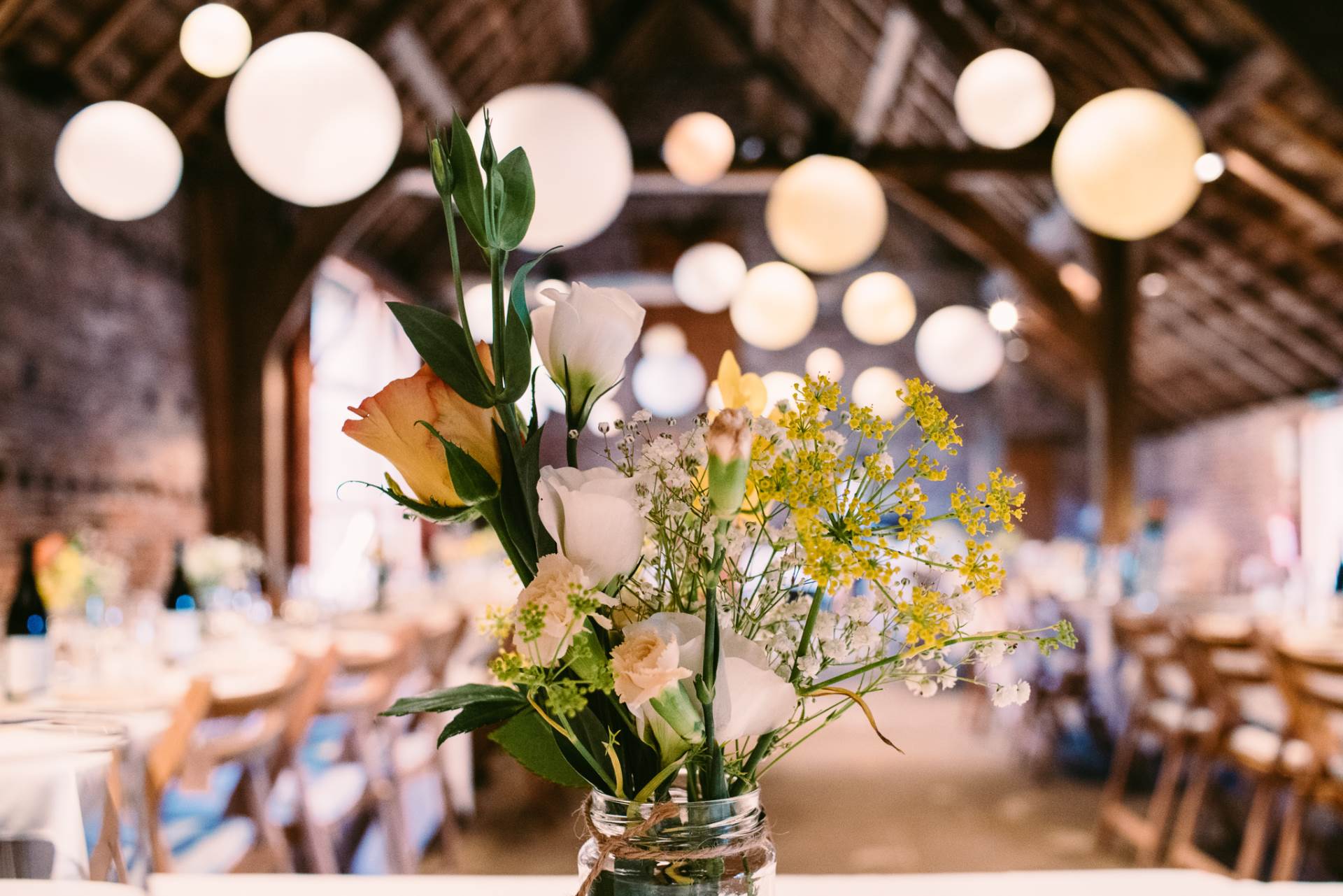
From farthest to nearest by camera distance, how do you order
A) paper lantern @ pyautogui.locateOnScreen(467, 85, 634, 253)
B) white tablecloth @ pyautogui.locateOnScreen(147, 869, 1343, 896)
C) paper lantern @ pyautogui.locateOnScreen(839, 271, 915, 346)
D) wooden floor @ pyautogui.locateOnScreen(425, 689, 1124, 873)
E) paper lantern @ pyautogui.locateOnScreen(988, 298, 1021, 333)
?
paper lantern @ pyautogui.locateOnScreen(839, 271, 915, 346) < wooden floor @ pyautogui.locateOnScreen(425, 689, 1124, 873) < paper lantern @ pyautogui.locateOnScreen(988, 298, 1021, 333) < paper lantern @ pyautogui.locateOnScreen(467, 85, 634, 253) < white tablecloth @ pyautogui.locateOnScreen(147, 869, 1343, 896)

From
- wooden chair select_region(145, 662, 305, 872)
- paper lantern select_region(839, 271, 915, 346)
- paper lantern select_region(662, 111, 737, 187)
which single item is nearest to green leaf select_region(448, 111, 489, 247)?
wooden chair select_region(145, 662, 305, 872)

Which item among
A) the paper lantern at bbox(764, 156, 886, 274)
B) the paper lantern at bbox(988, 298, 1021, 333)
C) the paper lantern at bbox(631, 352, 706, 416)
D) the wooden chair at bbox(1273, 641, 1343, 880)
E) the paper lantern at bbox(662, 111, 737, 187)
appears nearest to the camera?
the wooden chair at bbox(1273, 641, 1343, 880)

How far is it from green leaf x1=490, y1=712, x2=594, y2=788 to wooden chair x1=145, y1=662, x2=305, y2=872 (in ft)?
4.69

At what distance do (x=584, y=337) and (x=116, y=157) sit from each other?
9.28 feet

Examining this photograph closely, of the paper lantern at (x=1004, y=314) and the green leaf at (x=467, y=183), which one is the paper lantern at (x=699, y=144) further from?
the green leaf at (x=467, y=183)

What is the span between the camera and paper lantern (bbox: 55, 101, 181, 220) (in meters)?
2.92

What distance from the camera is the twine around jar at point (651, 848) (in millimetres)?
607

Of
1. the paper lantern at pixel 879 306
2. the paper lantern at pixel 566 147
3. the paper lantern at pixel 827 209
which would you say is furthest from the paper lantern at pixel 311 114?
the paper lantern at pixel 879 306

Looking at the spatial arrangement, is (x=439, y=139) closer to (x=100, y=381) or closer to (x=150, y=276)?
(x=100, y=381)

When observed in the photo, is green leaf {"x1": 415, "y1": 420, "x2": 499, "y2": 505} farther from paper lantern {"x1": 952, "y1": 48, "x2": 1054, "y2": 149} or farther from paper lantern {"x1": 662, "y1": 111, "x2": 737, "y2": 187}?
paper lantern {"x1": 662, "y1": 111, "x2": 737, "y2": 187}

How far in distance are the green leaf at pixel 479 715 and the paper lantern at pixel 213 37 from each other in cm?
255

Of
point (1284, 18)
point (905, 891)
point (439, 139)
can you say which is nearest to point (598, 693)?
point (439, 139)

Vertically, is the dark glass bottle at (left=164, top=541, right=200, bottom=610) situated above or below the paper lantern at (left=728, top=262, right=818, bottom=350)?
below

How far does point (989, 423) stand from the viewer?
13.4 metres
